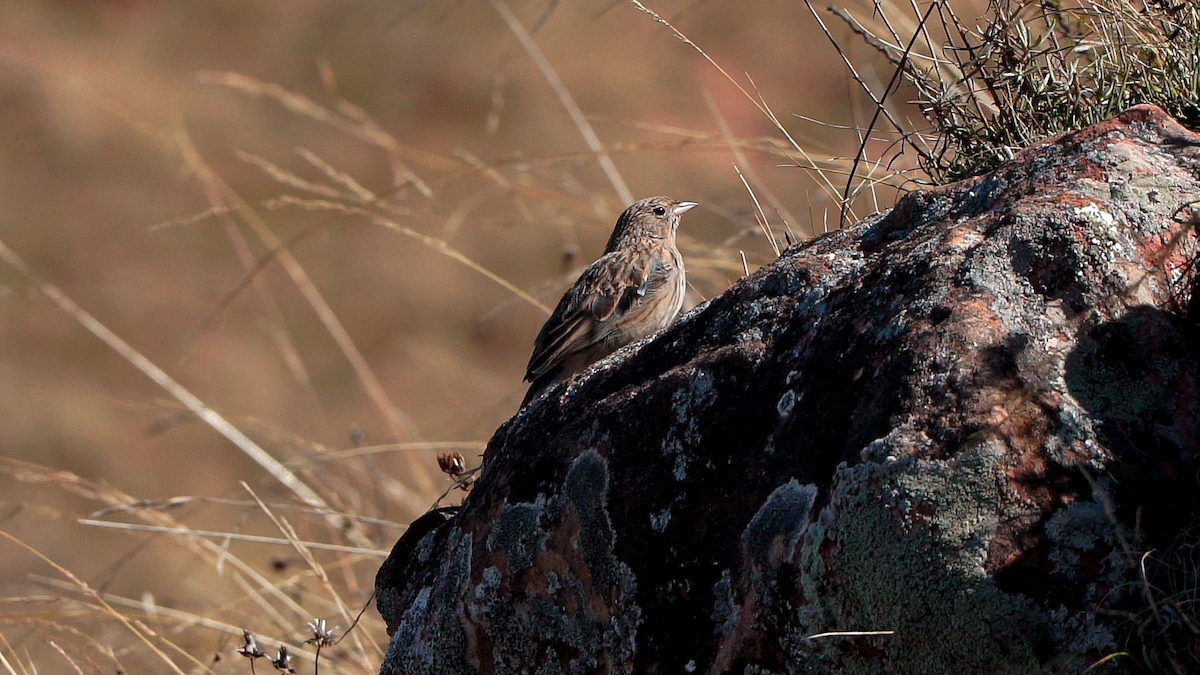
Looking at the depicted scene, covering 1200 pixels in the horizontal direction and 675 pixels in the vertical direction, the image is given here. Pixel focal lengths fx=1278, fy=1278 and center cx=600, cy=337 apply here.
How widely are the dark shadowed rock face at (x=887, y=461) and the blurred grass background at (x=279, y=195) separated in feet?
25.5

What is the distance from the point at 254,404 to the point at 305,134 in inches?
174

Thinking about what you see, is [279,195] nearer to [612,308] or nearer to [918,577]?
[612,308]

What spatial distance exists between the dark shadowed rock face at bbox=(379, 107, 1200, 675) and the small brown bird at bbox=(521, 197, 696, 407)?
93.0 inches

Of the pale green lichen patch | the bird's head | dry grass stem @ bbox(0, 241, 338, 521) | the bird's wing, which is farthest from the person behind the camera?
the bird's head

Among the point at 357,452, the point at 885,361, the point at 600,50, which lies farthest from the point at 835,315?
the point at 600,50

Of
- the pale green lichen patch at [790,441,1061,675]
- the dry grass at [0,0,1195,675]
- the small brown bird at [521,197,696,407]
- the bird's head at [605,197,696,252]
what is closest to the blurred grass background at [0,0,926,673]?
the dry grass at [0,0,1195,675]

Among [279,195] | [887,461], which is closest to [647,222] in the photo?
[887,461]

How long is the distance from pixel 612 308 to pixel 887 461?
348 cm

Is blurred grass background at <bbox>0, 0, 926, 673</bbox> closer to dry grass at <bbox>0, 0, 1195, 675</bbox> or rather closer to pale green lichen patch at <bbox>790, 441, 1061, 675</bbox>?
dry grass at <bbox>0, 0, 1195, 675</bbox>

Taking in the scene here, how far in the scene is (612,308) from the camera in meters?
5.55

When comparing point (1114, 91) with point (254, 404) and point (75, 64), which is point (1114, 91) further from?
point (75, 64)

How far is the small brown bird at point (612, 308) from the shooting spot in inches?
209

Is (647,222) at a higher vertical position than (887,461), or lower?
higher

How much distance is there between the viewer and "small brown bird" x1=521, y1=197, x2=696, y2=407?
17.4ft
